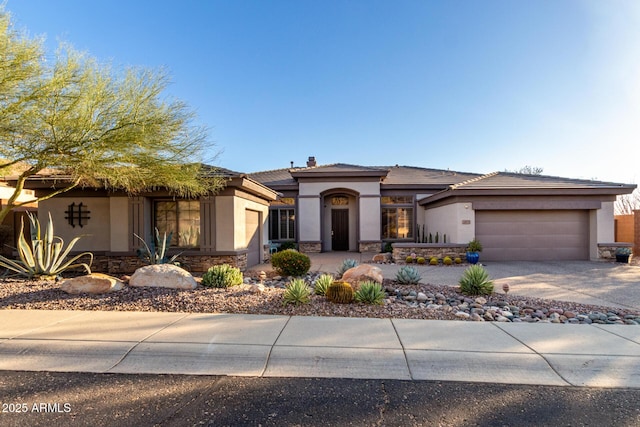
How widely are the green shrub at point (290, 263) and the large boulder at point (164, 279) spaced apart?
2.59m

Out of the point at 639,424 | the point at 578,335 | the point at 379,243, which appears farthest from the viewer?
the point at 379,243

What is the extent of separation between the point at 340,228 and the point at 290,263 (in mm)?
10107

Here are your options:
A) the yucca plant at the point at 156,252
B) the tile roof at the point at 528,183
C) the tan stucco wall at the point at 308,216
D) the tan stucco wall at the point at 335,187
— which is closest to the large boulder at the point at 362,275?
the yucca plant at the point at 156,252

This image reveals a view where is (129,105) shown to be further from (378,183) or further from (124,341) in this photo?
(378,183)

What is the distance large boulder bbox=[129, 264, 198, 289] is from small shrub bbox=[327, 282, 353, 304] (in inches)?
126

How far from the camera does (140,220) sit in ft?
35.0

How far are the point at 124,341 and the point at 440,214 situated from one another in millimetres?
14309

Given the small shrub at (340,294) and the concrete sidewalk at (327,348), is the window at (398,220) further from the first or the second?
the concrete sidewalk at (327,348)

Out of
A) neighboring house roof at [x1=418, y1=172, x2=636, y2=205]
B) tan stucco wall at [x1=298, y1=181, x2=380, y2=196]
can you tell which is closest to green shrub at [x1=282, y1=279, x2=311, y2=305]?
neighboring house roof at [x1=418, y1=172, x2=636, y2=205]

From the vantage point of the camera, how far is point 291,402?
3.09 m

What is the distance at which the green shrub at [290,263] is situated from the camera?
31.1ft

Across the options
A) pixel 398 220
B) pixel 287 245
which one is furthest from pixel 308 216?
pixel 398 220

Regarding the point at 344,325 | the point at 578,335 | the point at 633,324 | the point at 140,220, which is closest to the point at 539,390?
the point at 578,335

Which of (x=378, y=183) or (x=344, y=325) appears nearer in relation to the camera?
(x=344, y=325)
